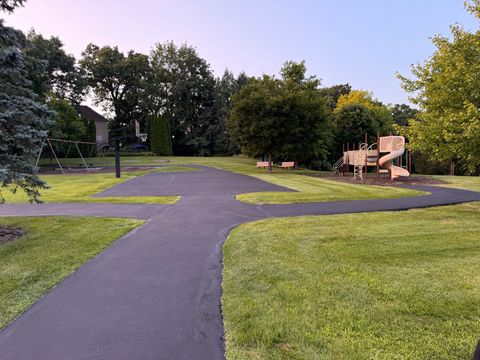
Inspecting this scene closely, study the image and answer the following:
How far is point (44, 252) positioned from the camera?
593cm

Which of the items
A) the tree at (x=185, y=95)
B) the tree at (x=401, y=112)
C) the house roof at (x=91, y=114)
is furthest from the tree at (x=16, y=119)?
the tree at (x=401, y=112)

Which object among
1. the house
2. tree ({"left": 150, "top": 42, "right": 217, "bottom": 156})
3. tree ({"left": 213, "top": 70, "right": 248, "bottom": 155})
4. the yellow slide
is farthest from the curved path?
the house

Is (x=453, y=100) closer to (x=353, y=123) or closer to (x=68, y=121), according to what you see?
(x=353, y=123)

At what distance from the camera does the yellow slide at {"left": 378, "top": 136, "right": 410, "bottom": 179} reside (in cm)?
1998

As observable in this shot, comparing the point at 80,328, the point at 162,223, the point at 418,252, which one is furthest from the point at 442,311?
the point at 162,223

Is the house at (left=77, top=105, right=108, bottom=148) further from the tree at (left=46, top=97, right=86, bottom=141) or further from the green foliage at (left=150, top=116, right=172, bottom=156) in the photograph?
the tree at (left=46, top=97, right=86, bottom=141)

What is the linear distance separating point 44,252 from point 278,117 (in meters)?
20.9

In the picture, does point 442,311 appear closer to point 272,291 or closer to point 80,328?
point 272,291

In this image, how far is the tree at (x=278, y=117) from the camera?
25.0m

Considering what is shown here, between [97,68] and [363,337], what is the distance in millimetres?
58097

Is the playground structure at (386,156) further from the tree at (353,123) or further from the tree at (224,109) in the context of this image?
the tree at (224,109)

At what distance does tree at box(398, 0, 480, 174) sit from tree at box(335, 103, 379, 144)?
31273 mm

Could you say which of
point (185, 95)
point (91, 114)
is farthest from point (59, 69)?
point (91, 114)

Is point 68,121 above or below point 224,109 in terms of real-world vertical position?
below
